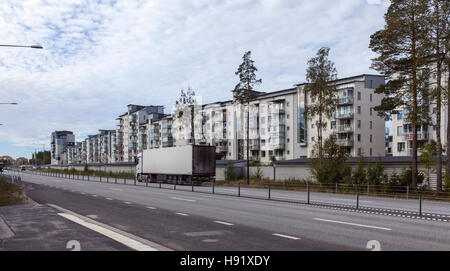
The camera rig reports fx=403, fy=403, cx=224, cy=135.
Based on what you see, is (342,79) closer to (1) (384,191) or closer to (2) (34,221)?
(1) (384,191)

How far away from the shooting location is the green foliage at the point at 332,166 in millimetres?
32981

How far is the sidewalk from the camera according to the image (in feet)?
Answer: 29.3

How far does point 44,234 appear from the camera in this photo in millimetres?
10516

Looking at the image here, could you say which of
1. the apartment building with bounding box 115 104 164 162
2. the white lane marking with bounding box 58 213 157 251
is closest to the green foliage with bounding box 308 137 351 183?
the white lane marking with bounding box 58 213 157 251

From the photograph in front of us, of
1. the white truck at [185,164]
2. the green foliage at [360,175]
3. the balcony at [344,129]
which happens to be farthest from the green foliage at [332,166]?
the balcony at [344,129]

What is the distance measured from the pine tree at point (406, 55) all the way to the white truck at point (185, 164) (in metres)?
18.8

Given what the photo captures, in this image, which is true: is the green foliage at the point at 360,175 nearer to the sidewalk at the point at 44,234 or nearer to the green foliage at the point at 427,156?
the green foliage at the point at 427,156

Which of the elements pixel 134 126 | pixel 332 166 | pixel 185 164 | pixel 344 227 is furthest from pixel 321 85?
pixel 134 126

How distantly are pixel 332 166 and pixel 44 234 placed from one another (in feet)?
87.7

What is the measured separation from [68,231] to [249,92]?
37.4 meters

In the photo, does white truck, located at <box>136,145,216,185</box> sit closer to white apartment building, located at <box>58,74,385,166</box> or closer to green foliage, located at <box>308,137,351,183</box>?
green foliage, located at <box>308,137,351,183</box>

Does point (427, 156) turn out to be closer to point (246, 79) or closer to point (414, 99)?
point (414, 99)

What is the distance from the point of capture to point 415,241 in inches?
392
